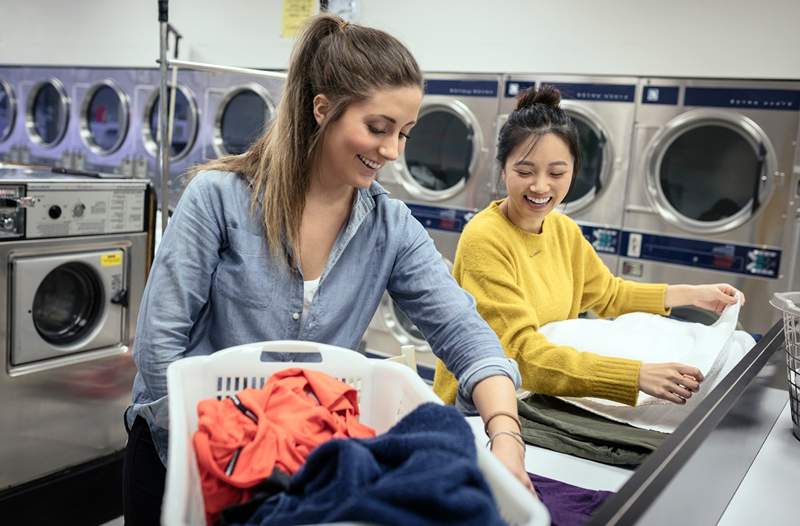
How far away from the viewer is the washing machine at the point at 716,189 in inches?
135

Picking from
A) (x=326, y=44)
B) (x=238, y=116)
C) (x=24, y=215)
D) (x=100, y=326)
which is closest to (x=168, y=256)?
(x=326, y=44)

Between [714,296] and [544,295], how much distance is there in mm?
518

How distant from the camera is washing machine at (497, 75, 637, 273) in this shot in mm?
3787

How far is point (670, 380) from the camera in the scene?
148cm

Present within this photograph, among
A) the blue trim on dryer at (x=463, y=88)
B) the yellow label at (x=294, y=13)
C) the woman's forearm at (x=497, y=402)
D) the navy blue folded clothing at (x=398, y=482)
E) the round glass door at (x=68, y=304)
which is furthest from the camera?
the yellow label at (x=294, y=13)

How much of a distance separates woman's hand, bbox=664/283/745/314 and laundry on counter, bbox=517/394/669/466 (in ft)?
2.10

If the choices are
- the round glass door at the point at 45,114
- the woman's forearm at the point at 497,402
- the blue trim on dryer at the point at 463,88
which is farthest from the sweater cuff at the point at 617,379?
the round glass door at the point at 45,114

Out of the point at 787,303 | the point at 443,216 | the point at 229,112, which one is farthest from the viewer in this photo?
the point at 229,112

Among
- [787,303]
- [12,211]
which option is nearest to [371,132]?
[787,303]

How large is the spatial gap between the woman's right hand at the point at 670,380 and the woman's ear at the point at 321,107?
2.69 ft

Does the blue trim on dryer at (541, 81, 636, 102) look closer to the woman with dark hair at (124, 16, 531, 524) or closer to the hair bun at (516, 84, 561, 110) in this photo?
the hair bun at (516, 84, 561, 110)

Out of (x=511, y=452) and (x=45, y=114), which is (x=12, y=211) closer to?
(x=511, y=452)

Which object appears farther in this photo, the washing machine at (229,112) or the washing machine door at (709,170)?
the washing machine at (229,112)

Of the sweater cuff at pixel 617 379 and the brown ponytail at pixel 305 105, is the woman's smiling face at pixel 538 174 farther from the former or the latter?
the brown ponytail at pixel 305 105
